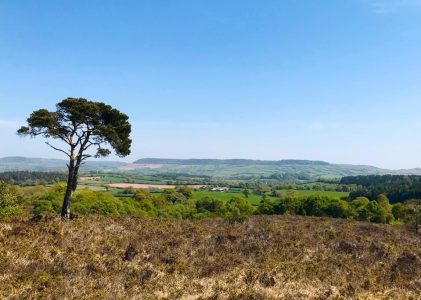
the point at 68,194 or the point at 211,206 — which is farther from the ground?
the point at 68,194

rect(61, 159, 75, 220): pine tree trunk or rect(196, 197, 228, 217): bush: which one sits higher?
rect(61, 159, 75, 220): pine tree trunk

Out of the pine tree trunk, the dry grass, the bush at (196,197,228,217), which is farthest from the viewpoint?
the bush at (196,197,228,217)

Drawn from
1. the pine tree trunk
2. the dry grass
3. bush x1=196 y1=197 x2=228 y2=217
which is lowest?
bush x1=196 y1=197 x2=228 y2=217

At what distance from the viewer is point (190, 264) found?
670 inches

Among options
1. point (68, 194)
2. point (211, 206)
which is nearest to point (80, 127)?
point (68, 194)

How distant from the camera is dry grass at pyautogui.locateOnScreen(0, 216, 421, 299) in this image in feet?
42.6

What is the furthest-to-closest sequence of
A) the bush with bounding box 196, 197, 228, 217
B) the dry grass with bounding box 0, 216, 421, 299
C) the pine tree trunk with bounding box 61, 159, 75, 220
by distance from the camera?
the bush with bounding box 196, 197, 228, 217 < the pine tree trunk with bounding box 61, 159, 75, 220 < the dry grass with bounding box 0, 216, 421, 299

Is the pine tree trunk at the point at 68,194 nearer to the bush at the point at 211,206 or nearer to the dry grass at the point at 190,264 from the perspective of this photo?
the dry grass at the point at 190,264

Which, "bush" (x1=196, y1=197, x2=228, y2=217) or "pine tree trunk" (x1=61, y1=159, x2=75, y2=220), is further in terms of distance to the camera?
"bush" (x1=196, y1=197, x2=228, y2=217)

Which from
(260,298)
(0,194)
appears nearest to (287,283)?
(260,298)

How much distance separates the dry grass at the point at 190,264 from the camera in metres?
13.0

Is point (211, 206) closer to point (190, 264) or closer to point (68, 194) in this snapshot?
point (68, 194)

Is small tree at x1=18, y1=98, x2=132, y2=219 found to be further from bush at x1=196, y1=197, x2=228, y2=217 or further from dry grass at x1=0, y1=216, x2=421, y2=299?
bush at x1=196, y1=197, x2=228, y2=217

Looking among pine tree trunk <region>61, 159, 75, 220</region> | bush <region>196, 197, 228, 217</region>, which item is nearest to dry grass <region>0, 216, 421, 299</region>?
pine tree trunk <region>61, 159, 75, 220</region>
